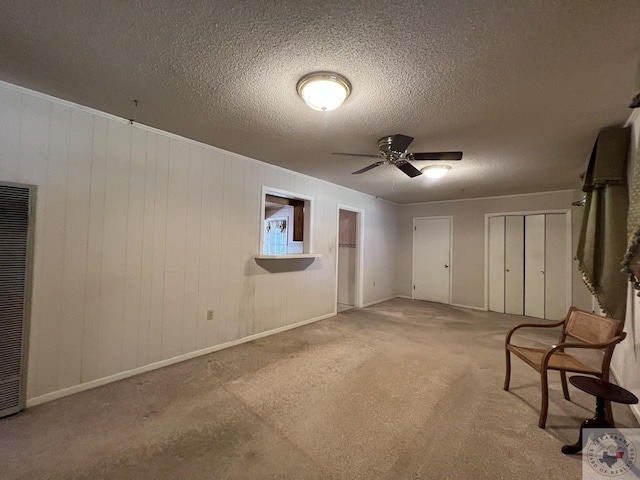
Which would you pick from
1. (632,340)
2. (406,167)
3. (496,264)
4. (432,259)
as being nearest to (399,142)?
(406,167)

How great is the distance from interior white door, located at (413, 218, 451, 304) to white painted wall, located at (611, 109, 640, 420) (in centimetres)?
349

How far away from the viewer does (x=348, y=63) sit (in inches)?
63.2

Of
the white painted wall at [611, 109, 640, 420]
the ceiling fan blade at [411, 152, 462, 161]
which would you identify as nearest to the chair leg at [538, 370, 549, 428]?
the white painted wall at [611, 109, 640, 420]

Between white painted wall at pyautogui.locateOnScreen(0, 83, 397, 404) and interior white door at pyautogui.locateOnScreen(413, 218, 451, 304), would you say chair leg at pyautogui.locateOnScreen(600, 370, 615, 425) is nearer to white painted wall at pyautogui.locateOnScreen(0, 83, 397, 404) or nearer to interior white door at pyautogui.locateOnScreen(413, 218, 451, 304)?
white painted wall at pyautogui.locateOnScreen(0, 83, 397, 404)

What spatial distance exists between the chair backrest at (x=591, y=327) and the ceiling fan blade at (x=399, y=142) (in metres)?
2.00

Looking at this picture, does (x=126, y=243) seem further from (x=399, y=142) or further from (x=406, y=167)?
(x=406, y=167)

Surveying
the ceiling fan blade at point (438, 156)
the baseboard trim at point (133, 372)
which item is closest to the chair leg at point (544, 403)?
the ceiling fan blade at point (438, 156)

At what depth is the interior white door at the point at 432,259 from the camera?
19.3 feet

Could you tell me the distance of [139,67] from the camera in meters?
1.68

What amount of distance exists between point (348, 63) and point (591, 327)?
261cm

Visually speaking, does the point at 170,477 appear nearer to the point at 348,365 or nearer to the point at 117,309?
the point at 117,309

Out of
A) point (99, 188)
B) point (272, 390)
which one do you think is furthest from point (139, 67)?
point (272, 390)

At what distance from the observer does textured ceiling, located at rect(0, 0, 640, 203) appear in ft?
4.14

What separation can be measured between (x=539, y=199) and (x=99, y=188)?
6.48 m
